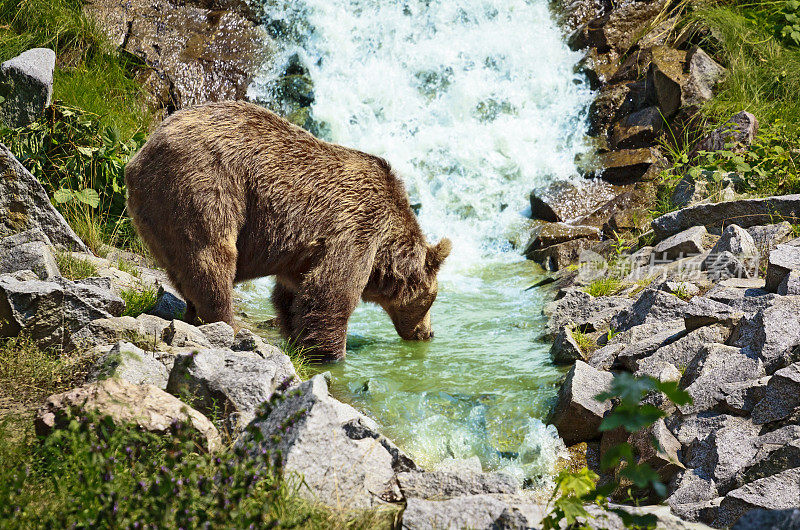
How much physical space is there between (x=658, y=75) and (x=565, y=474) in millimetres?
10293


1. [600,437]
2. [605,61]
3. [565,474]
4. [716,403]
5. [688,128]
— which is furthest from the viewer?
[605,61]

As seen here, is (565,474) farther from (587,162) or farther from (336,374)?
(587,162)

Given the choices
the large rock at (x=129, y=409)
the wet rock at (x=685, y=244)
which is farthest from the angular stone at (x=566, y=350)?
the large rock at (x=129, y=409)

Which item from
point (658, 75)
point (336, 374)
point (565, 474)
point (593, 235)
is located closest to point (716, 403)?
point (565, 474)

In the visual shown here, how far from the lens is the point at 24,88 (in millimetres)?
7965

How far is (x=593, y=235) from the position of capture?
33.4 ft

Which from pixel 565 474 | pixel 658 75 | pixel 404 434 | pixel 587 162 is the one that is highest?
pixel 658 75

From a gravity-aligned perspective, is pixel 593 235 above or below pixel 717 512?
above

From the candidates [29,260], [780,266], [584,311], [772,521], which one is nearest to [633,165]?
[584,311]

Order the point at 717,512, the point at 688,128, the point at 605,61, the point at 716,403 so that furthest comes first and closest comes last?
the point at 605,61
the point at 688,128
the point at 716,403
the point at 717,512

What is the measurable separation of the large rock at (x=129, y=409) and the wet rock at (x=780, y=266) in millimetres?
4367

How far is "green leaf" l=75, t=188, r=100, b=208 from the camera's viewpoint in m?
7.94

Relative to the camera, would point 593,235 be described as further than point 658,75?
No

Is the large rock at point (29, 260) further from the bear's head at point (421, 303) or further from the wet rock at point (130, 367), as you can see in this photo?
the bear's head at point (421, 303)
